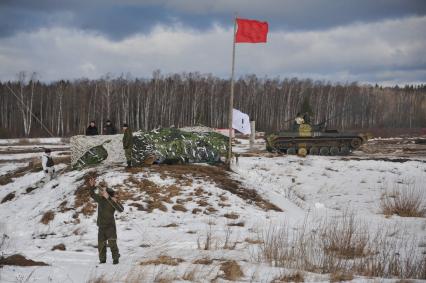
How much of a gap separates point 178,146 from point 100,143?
2.65 metres

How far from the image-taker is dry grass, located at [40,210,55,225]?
1104 centimetres

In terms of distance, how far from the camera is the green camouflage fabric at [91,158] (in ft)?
50.4

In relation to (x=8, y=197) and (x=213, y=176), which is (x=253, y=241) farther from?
(x=8, y=197)

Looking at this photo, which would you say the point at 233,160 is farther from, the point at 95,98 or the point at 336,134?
the point at 95,98

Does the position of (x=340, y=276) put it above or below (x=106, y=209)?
below

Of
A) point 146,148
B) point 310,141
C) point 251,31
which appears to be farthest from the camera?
point 310,141

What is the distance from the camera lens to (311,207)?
43.7 feet

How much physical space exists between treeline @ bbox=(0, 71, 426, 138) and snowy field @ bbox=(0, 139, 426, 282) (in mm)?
32047

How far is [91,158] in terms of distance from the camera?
15391 mm

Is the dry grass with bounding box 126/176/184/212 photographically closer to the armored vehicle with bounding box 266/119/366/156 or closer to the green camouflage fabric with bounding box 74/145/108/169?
the green camouflage fabric with bounding box 74/145/108/169

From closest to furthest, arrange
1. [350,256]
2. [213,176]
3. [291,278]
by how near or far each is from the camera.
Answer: [291,278], [350,256], [213,176]

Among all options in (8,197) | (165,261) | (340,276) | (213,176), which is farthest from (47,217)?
(340,276)

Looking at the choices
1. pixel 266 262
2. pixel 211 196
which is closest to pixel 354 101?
pixel 211 196

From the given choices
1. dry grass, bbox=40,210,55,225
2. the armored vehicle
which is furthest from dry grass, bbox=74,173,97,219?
the armored vehicle
